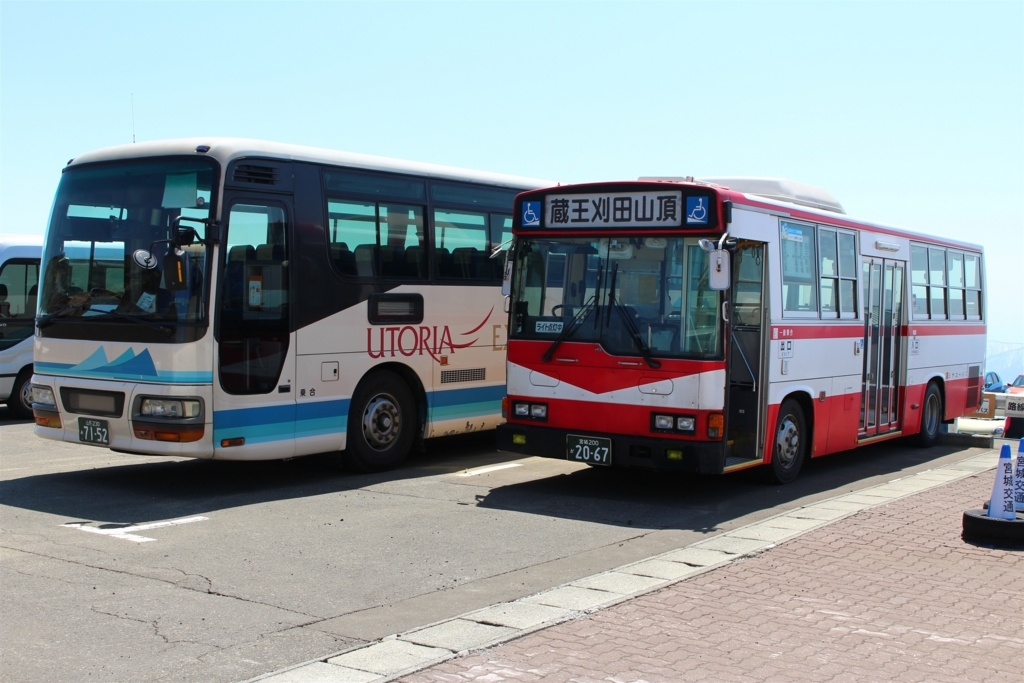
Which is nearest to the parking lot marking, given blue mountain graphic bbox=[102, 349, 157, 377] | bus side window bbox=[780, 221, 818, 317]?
blue mountain graphic bbox=[102, 349, 157, 377]

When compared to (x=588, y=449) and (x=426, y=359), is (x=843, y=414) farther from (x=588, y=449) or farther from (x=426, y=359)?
(x=426, y=359)

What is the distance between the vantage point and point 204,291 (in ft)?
33.6

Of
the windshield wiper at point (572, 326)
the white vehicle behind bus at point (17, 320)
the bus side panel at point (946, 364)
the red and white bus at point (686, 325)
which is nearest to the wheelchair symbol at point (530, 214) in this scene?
the red and white bus at point (686, 325)

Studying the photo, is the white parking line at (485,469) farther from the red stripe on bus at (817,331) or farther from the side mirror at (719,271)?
the side mirror at (719,271)

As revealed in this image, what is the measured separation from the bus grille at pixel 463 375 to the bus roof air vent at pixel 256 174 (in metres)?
3.32

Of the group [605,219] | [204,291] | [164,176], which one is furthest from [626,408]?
[164,176]

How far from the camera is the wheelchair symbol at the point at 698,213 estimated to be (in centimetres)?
1041

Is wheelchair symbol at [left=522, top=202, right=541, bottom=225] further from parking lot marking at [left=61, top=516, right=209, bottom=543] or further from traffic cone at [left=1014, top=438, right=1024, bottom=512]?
traffic cone at [left=1014, top=438, right=1024, bottom=512]

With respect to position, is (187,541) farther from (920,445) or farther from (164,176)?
(920,445)

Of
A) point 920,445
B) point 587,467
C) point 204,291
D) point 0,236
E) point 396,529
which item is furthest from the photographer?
point 0,236

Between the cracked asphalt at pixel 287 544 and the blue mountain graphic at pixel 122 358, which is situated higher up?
the blue mountain graphic at pixel 122 358

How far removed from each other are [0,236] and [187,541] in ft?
39.3

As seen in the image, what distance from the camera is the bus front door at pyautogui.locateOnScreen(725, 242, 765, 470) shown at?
1131cm

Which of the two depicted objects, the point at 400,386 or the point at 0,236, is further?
the point at 0,236
